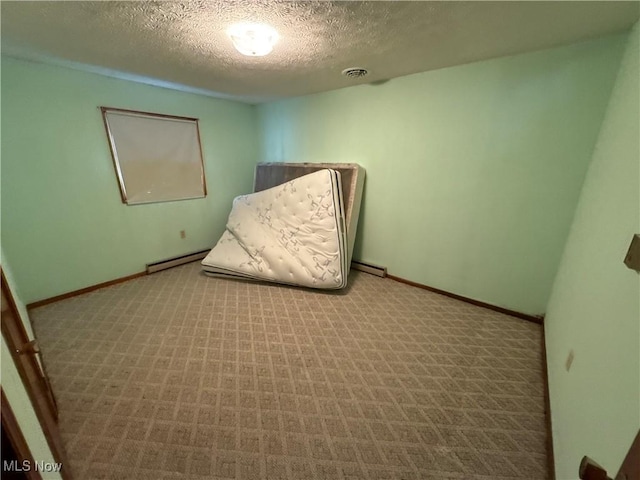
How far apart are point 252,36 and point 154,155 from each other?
2023 millimetres

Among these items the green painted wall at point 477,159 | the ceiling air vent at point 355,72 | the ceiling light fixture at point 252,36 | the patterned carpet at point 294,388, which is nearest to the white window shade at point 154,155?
the patterned carpet at point 294,388

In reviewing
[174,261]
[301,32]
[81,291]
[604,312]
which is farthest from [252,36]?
[81,291]

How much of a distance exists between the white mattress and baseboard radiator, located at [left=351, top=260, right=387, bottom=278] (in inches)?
19.8

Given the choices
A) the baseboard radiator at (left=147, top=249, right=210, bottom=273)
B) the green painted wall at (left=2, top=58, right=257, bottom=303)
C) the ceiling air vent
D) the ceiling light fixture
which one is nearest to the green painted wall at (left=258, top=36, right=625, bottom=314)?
the ceiling air vent

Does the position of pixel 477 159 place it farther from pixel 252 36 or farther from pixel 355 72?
pixel 252 36

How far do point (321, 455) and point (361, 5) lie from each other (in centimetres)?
213

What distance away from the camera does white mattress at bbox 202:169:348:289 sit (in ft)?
8.62

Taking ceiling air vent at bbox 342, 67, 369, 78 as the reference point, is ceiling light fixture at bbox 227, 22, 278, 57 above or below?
below

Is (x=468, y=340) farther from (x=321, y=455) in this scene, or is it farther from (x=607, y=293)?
(x=321, y=455)

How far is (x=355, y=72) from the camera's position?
7.52 ft

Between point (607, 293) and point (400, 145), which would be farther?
point (400, 145)

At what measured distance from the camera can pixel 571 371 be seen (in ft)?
4.14

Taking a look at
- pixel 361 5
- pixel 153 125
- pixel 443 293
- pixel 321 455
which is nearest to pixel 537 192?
pixel 443 293

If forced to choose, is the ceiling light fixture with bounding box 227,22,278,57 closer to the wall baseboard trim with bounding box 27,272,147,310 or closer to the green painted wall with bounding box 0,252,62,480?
the green painted wall with bounding box 0,252,62,480
